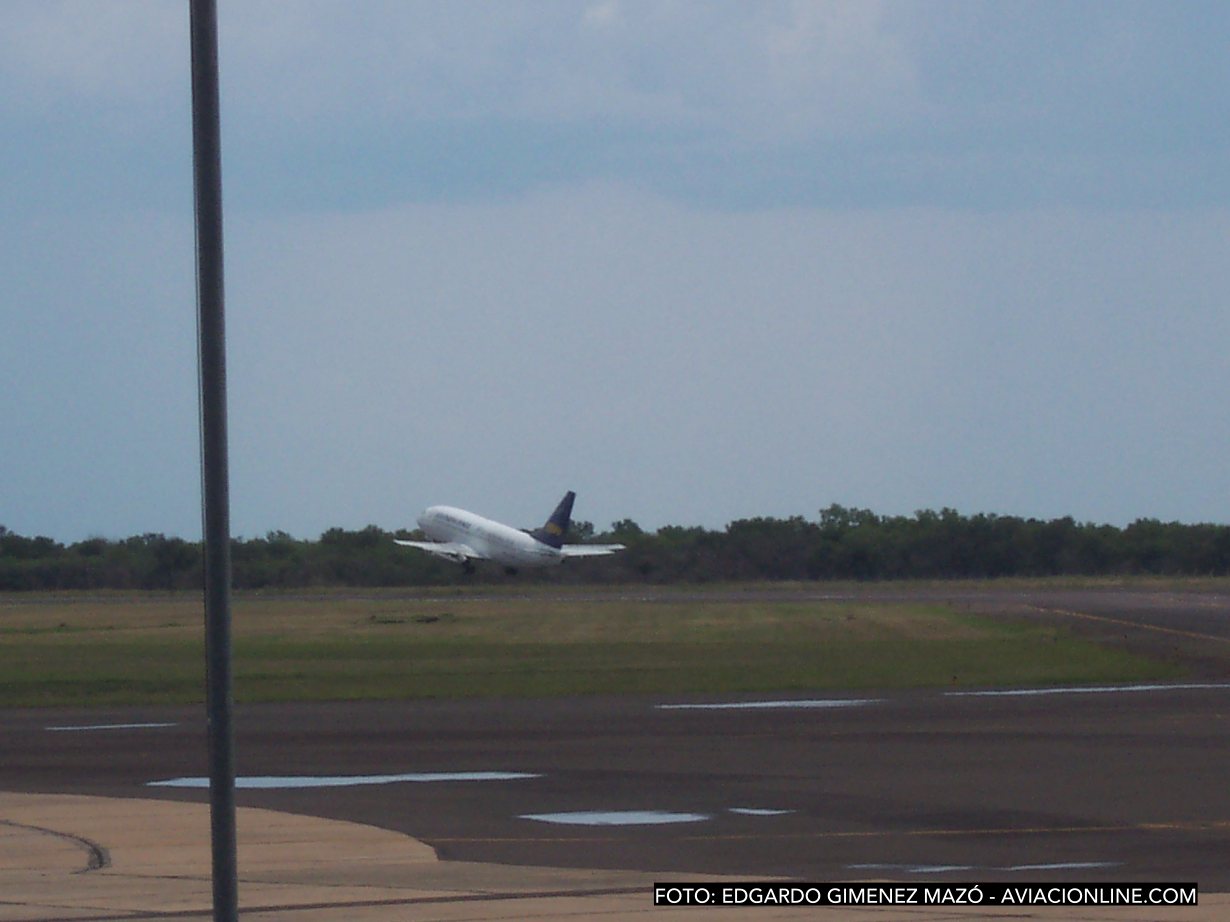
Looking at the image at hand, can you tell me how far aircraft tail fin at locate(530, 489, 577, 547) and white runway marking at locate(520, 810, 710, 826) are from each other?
100m

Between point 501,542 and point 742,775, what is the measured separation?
321ft

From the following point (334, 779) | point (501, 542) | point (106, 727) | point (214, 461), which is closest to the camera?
point (214, 461)

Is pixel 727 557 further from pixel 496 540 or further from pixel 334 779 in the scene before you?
pixel 334 779

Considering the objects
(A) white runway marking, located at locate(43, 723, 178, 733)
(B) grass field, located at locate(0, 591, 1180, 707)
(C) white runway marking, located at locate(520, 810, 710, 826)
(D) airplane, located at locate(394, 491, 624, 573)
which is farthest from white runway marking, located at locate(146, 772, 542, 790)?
(D) airplane, located at locate(394, 491, 624, 573)

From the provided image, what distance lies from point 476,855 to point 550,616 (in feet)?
195

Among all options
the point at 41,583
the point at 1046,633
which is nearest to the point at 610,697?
the point at 1046,633

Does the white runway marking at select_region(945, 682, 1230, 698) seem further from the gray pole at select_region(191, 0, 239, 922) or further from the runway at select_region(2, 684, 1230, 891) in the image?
the gray pole at select_region(191, 0, 239, 922)

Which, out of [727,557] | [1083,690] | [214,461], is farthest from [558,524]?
[214,461]

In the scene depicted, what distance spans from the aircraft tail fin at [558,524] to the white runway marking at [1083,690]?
273 feet

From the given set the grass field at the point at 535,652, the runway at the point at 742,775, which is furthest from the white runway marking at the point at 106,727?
the grass field at the point at 535,652

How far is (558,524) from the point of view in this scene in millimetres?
119438

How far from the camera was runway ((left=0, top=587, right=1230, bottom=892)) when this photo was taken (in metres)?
15.7

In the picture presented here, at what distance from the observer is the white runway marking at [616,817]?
17.8 meters

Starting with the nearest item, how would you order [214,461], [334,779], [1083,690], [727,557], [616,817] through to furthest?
[214,461] → [616,817] → [334,779] → [1083,690] → [727,557]
